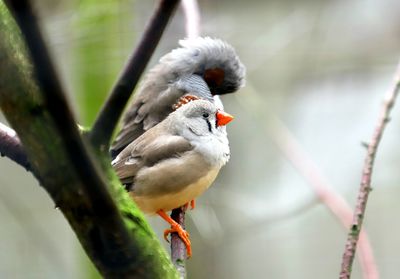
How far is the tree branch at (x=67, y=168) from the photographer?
0.74 m

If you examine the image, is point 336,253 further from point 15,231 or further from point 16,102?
point 16,102

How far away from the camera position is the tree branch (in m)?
0.74

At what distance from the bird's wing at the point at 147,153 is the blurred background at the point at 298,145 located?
1693 mm

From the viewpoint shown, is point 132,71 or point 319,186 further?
point 319,186

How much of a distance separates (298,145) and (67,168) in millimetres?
3069

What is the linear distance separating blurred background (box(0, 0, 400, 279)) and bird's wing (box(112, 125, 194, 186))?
1693 millimetres

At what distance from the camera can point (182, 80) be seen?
2350 millimetres

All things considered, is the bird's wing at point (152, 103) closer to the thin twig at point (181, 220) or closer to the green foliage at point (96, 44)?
the thin twig at point (181, 220)

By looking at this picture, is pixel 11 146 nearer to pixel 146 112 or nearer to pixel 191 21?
pixel 146 112

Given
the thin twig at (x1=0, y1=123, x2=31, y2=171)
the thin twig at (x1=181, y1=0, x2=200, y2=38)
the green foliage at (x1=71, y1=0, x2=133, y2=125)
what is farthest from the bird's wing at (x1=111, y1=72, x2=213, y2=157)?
the thin twig at (x1=0, y1=123, x2=31, y2=171)

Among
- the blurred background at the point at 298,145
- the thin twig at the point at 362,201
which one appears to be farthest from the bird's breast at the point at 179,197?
the blurred background at the point at 298,145

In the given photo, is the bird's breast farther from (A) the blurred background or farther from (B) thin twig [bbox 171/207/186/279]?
(A) the blurred background

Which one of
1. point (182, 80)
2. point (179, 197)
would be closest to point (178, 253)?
point (179, 197)

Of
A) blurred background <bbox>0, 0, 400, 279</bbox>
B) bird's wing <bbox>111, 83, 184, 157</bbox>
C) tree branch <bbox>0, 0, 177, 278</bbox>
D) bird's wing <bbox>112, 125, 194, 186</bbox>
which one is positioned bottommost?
blurred background <bbox>0, 0, 400, 279</bbox>
